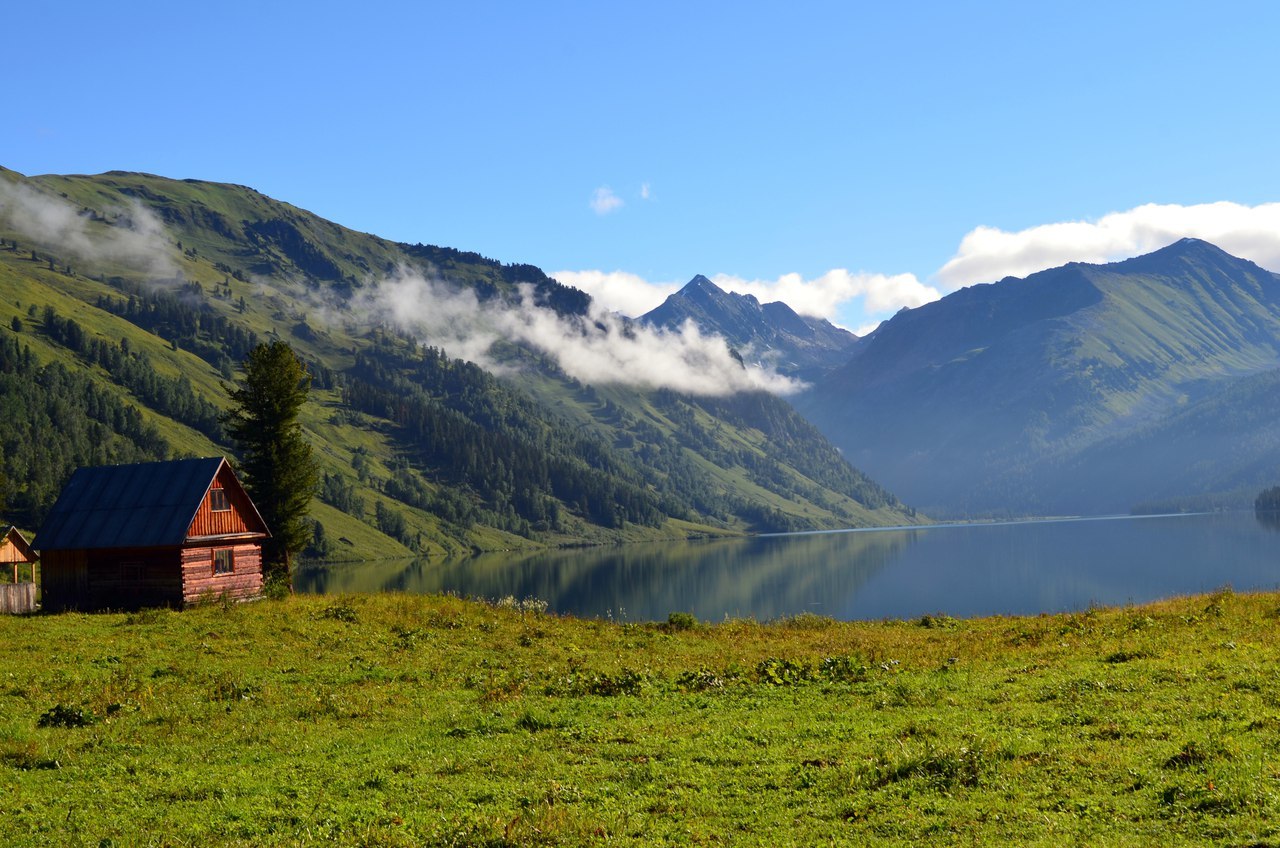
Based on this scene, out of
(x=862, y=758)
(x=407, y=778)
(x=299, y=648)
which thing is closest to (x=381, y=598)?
(x=299, y=648)

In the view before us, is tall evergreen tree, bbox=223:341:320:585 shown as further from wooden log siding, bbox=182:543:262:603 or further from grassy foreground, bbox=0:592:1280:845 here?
grassy foreground, bbox=0:592:1280:845

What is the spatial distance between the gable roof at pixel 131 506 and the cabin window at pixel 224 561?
2984 mm

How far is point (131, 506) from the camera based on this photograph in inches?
2363

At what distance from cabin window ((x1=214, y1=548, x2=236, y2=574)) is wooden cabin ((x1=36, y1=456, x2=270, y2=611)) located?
6cm

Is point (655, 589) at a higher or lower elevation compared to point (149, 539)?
lower

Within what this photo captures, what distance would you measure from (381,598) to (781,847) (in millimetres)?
42118

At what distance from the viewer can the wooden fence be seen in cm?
5541

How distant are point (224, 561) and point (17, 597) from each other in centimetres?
1143

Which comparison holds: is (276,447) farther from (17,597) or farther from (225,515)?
(17,597)

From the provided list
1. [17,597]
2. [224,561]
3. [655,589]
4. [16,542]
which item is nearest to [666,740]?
[224,561]

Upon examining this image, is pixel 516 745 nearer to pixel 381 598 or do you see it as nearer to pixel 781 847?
pixel 781 847

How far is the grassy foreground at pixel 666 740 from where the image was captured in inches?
608

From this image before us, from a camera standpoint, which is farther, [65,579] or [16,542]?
[16,542]

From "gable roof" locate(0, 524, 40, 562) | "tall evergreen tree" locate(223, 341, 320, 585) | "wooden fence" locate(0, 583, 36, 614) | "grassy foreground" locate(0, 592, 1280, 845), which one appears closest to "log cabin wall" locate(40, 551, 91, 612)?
"wooden fence" locate(0, 583, 36, 614)
